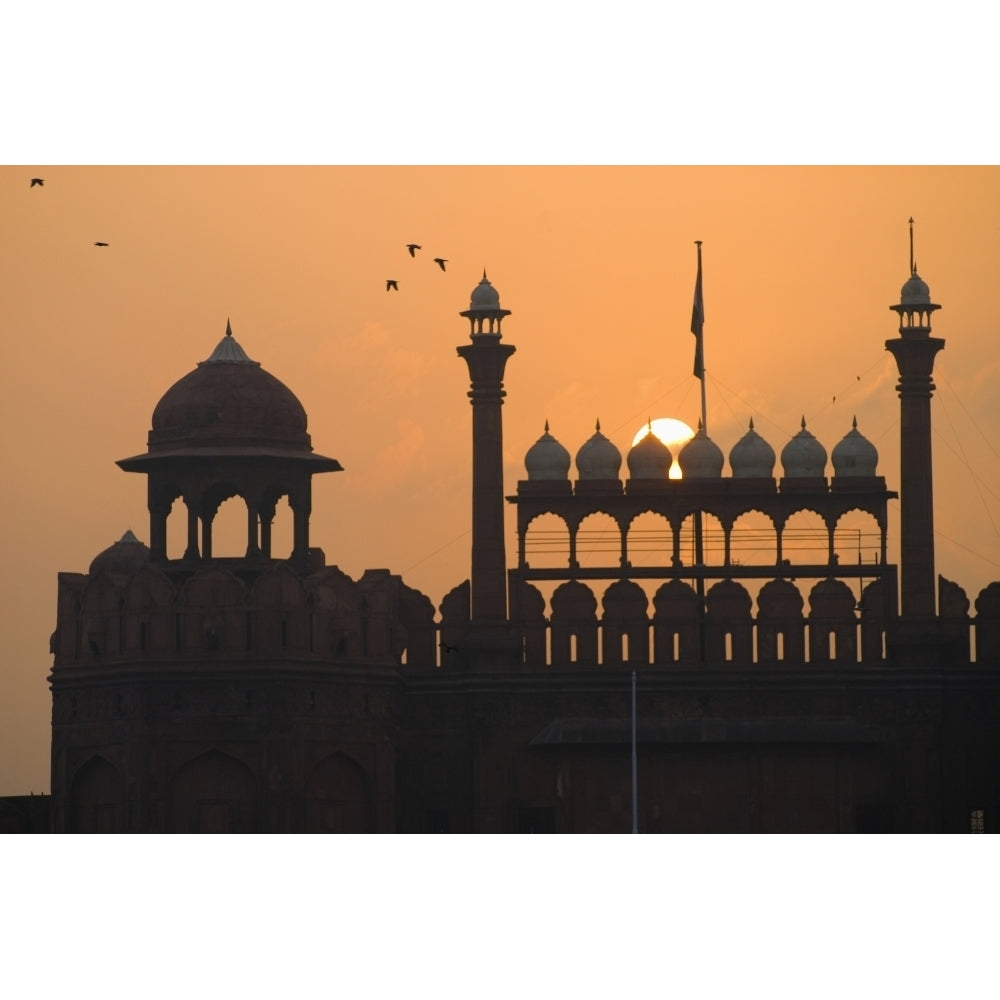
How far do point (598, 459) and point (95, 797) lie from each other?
1128cm

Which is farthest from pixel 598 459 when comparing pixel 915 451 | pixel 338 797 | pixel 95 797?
pixel 95 797

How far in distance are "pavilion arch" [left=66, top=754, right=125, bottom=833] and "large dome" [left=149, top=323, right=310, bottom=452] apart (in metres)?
6.11

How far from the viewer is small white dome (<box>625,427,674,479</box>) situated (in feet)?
250

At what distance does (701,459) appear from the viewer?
251 feet

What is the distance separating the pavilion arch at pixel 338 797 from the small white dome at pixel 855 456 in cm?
1091

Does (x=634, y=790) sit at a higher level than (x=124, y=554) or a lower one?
lower

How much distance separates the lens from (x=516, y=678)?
2931 inches

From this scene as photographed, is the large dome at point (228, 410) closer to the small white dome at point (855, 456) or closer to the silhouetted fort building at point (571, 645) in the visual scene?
the silhouetted fort building at point (571, 645)

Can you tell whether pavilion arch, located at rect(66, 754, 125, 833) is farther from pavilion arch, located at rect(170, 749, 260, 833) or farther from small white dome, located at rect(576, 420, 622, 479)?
small white dome, located at rect(576, 420, 622, 479)

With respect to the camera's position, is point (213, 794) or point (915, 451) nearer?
point (213, 794)

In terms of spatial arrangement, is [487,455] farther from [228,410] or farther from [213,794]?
[213,794]

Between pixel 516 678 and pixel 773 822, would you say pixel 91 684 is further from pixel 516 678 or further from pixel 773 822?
pixel 773 822

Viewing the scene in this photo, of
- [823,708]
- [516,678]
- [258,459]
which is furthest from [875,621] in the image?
[258,459]

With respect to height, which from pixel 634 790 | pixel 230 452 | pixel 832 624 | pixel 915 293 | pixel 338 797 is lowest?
pixel 338 797
